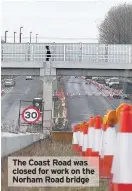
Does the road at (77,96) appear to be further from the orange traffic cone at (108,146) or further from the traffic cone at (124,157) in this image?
the traffic cone at (124,157)

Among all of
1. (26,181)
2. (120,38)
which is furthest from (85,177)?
(120,38)

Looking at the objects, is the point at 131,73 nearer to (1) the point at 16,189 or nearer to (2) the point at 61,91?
(2) the point at 61,91

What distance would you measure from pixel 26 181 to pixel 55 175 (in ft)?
1.11

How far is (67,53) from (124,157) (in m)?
38.6

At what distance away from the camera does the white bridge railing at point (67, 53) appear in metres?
42.2

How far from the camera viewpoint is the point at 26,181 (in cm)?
574

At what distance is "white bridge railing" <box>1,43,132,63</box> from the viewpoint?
42.2 metres

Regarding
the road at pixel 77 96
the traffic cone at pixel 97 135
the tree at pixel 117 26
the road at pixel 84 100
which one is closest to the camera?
the traffic cone at pixel 97 135

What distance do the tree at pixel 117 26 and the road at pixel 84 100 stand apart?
1814 cm
